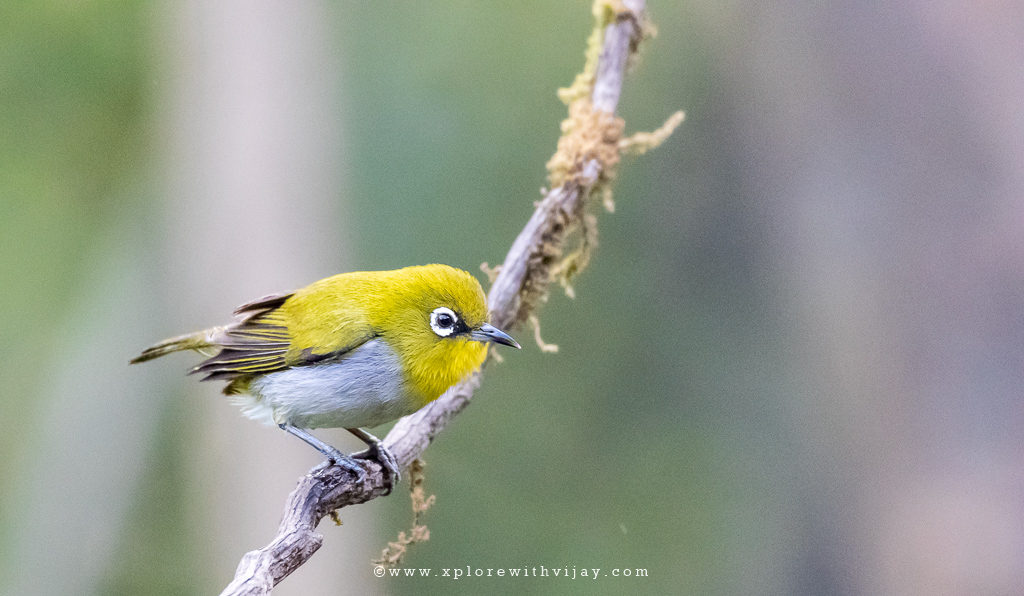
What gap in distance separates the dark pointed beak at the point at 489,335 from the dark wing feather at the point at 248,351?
0.74 metres

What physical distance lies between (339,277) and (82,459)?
360 cm

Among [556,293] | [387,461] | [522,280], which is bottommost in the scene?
[387,461]

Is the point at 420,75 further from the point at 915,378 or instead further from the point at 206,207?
the point at 915,378

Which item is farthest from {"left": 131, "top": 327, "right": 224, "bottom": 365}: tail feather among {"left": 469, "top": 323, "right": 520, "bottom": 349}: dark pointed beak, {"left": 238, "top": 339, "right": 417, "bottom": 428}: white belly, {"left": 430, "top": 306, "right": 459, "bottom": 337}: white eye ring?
{"left": 469, "top": 323, "right": 520, "bottom": 349}: dark pointed beak

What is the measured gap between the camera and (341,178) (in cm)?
736

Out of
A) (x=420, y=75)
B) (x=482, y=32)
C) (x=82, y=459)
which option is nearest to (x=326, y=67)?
(x=420, y=75)

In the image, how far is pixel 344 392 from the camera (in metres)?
3.29

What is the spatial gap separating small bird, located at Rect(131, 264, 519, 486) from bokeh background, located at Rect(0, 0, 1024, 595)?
2681 mm

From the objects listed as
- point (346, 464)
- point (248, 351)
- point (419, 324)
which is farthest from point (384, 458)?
point (248, 351)

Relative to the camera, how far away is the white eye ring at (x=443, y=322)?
11.2ft

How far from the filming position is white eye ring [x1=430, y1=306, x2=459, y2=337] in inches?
134

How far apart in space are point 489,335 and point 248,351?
0.96 meters

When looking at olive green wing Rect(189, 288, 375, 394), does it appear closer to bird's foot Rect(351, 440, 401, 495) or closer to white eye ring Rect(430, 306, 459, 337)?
white eye ring Rect(430, 306, 459, 337)

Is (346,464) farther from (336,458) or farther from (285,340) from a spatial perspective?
(285,340)
